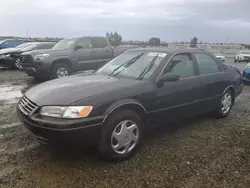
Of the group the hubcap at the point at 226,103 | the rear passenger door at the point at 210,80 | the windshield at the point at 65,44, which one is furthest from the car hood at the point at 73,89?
the windshield at the point at 65,44

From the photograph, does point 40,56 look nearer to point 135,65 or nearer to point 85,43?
point 85,43

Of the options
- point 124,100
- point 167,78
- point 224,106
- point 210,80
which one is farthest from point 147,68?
point 224,106

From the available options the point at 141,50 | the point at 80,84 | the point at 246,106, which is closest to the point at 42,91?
the point at 80,84

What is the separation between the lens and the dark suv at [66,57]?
30.1 ft

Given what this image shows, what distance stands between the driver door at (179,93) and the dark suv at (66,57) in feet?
19.0

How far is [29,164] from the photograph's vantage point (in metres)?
3.32

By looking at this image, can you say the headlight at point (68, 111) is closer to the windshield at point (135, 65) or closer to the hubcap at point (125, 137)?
the hubcap at point (125, 137)

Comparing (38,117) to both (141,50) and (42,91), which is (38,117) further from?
(141,50)

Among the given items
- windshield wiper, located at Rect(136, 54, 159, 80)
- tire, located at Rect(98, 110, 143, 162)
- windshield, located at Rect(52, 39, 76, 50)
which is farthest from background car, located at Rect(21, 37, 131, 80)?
tire, located at Rect(98, 110, 143, 162)

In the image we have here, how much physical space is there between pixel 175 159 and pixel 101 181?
114 cm

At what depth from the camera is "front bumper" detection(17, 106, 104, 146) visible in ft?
9.70

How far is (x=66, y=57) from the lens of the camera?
373 inches

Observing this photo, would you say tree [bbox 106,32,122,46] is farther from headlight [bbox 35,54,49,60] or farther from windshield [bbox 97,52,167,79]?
windshield [bbox 97,52,167,79]

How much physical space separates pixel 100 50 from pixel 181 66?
258 inches
